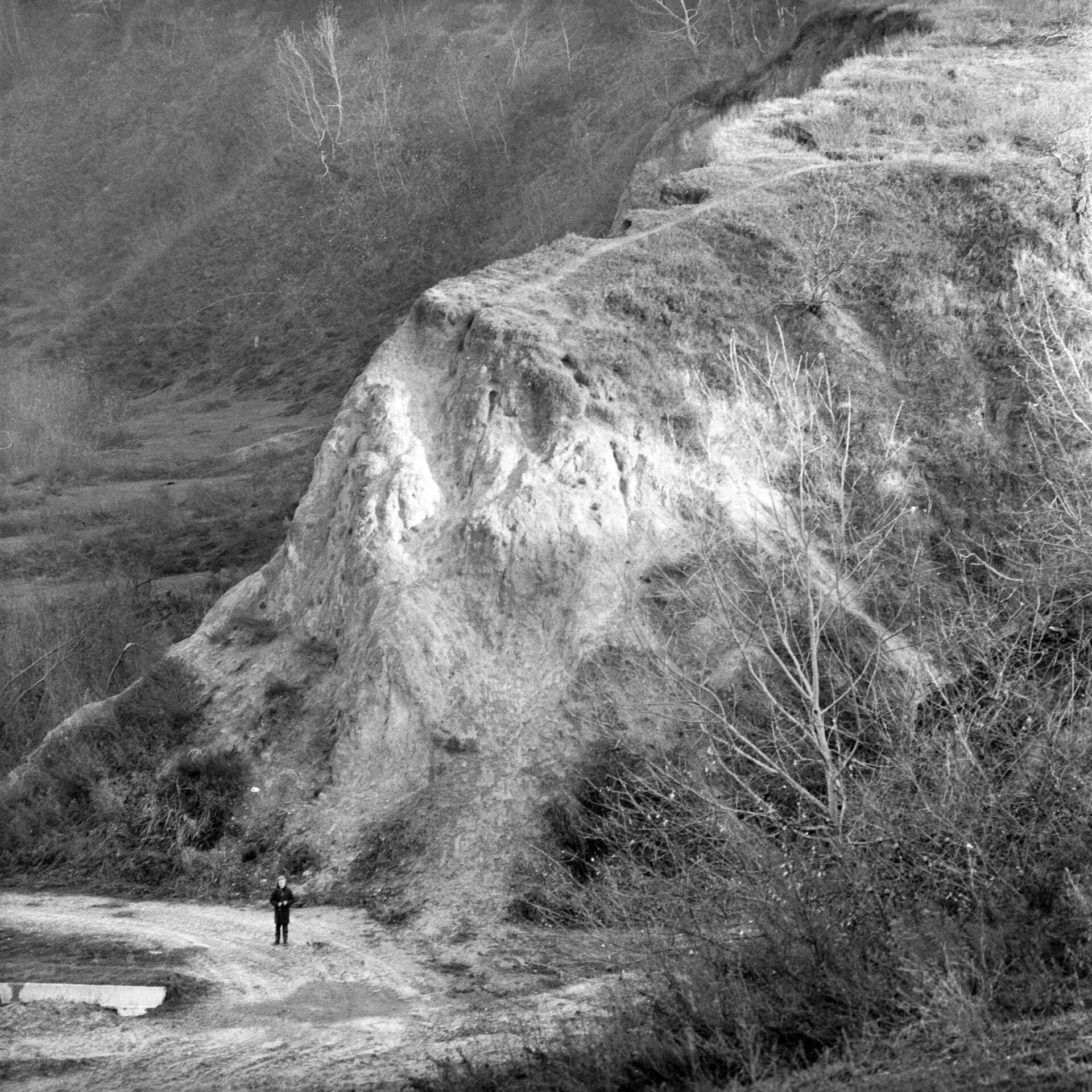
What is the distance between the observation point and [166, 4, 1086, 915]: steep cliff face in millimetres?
17672

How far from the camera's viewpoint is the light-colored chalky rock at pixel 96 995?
44.7ft

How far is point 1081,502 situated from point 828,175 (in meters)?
9.29

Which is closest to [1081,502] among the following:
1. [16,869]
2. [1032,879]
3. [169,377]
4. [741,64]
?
[1032,879]

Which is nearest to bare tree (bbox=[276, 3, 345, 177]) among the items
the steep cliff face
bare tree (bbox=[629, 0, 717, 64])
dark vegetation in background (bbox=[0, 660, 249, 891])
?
bare tree (bbox=[629, 0, 717, 64])

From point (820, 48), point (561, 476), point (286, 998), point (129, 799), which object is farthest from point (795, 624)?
point (820, 48)

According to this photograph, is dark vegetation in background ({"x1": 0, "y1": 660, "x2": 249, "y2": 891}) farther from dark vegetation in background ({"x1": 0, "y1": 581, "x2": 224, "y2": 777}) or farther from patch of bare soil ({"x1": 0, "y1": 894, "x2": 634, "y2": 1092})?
dark vegetation in background ({"x1": 0, "y1": 581, "x2": 224, "y2": 777})

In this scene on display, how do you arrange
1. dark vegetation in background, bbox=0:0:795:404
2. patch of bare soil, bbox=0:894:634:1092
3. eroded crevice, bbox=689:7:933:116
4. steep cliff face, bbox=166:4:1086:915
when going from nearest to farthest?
patch of bare soil, bbox=0:894:634:1092, steep cliff face, bbox=166:4:1086:915, eroded crevice, bbox=689:7:933:116, dark vegetation in background, bbox=0:0:795:404

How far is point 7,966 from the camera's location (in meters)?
14.9

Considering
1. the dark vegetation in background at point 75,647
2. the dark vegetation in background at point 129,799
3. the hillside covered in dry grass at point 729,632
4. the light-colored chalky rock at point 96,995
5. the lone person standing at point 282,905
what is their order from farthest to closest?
the dark vegetation in background at point 75,647 → the dark vegetation in background at point 129,799 → the lone person standing at point 282,905 → the light-colored chalky rock at point 96,995 → the hillside covered in dry grass at point 729,632

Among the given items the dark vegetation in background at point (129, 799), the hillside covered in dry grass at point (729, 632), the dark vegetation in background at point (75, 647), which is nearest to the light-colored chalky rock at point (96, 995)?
the hillside covered in dry grass at point (729, 632)

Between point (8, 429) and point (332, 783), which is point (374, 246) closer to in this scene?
point (8, 429)

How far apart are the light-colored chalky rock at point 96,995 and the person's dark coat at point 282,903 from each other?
63.0 inches

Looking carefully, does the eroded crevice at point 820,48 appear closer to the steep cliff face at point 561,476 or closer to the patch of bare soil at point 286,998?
the steep cliff face at point 561,476

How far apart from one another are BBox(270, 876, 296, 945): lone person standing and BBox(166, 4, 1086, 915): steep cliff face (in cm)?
155
